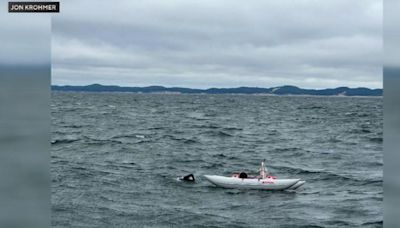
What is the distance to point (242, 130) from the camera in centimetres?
7594

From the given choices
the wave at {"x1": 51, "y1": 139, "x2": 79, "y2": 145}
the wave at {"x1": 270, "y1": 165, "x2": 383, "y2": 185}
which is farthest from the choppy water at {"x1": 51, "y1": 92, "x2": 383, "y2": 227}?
the wave at {"x1": 51, "y1": 139, "x2": 79, "y2": 145}

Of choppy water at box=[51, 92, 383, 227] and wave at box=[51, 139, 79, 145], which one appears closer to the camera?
choppy water at box=[51, 92, 383, 227]

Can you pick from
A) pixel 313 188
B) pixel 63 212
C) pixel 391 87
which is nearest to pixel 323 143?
pixel 313 188

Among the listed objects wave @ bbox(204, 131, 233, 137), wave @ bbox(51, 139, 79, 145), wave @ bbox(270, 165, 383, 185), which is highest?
wave @ bbox(51, 139, 79, 145)

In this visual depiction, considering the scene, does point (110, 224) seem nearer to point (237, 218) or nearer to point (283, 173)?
point (237, 218)

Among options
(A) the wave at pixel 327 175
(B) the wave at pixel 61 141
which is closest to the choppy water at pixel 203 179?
(A) the wave at pixel 327 175

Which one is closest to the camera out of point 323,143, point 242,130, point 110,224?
point 110,224

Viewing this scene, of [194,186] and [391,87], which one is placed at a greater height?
[391,87]

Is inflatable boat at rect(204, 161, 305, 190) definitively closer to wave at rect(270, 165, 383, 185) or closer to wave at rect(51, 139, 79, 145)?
wave at rect(270, 165, 383, 185)

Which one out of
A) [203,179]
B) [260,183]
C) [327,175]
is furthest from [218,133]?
[260,183]

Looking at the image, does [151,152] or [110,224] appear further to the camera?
[151,152]

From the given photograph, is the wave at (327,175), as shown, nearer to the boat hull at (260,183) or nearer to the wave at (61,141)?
the boat hull at (260,183)

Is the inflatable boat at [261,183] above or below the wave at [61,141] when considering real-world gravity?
below

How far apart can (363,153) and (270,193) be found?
67.2 ft
